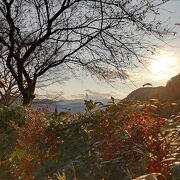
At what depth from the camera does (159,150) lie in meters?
3.66

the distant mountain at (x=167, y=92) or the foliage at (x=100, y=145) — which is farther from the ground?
the distant mountain at (x=167, y=92)

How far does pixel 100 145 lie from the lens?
4.64 m

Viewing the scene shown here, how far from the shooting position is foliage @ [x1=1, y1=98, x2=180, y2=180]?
3.94 m

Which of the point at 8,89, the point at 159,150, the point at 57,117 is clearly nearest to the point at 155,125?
the point at 159,150

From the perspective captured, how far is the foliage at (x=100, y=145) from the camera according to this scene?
3.94 meters

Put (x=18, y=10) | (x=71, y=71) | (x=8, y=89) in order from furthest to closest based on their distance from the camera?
(x=8, y=89) < (x=71, y=71) < (x=18, y=10)

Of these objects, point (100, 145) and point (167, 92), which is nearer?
point (100, 145)

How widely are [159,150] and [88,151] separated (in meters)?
1.33

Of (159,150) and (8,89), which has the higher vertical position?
(8,89)

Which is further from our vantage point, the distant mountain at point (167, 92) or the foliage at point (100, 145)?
the distant mountain at point (167, 92)

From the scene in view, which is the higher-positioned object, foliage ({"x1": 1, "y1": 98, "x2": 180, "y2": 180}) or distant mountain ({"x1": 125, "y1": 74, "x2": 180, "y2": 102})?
distant mountain ({"x1": 125, "y1": 74, "x2": 180, "y2": 102})

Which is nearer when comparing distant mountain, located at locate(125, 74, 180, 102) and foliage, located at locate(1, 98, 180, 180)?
foliage, located at locate(1, 98, 180, 180)

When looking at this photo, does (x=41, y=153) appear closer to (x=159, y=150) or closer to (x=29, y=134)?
(x=29, y=134)

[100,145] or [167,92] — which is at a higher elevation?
[167,92]
